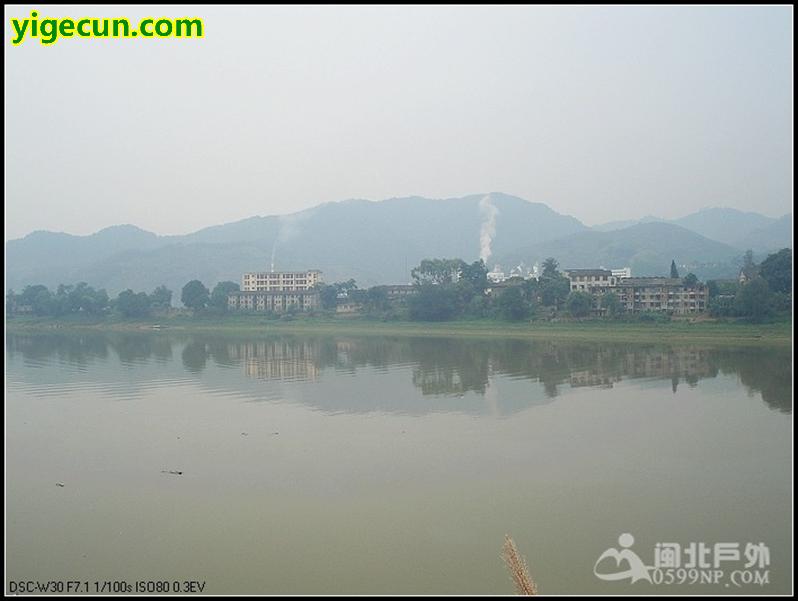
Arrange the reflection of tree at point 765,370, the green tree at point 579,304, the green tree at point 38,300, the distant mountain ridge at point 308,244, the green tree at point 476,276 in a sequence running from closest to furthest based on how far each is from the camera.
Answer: the reflection of tree at point 765,370 → the green tree at point 579,304 → the green tree at point 476,276 → the green tree at point 38,300 → the distant mountain ridge at point 308,244

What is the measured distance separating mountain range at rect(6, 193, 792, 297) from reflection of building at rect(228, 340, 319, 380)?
50.1 metres

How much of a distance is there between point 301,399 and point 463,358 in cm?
831

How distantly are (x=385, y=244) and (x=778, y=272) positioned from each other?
325 ft

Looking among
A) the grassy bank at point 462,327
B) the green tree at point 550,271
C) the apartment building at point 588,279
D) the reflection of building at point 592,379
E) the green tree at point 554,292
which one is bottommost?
the reflection of building at point 592,379

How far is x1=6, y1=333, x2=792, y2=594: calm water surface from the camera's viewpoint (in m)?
5.62

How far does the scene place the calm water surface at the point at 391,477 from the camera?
5.62 m

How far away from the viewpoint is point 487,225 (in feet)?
477

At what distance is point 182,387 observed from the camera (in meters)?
15.5

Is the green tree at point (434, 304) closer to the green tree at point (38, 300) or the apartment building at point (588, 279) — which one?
the apartment building at point (588, 279)

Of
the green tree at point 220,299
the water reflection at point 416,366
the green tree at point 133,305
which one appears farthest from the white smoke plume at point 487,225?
the water reflection at point 416,366

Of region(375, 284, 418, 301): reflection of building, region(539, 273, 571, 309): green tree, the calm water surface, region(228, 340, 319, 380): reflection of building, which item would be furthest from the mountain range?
the calm water surface

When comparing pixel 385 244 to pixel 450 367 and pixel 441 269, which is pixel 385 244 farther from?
pixel 450 367

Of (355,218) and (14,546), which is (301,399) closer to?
(14,546)

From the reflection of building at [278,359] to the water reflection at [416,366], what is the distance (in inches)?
1.2
